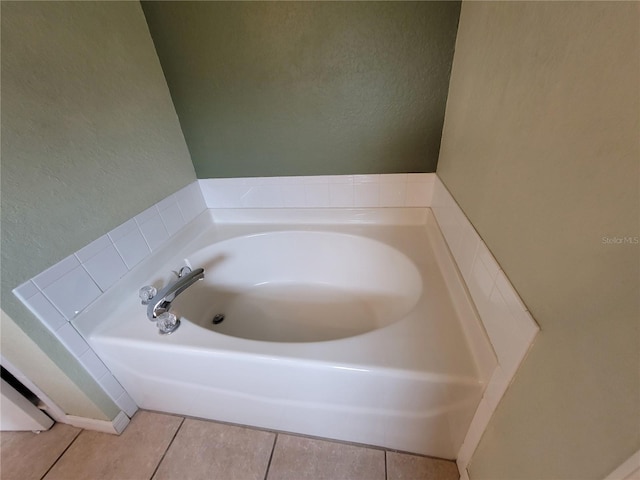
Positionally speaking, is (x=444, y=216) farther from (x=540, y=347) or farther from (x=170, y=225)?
(x=170, y=225)

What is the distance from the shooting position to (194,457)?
0.98m

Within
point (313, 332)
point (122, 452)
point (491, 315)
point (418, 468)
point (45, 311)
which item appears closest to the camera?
point (491, 315)

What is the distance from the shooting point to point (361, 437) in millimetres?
934

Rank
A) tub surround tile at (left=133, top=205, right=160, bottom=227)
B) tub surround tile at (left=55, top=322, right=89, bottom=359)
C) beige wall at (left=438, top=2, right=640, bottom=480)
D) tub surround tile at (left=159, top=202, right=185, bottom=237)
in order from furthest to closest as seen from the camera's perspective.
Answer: tub surround tile at (left=159, top=202, right=185, bottom=237) → tub surround tile at (left=133, top=205, right=160, bottom=227) → tub surround tile at (left=55, top=322, right=89, bottom=359) → beige wall at (left=438, top=2, right=640, bottom=480)

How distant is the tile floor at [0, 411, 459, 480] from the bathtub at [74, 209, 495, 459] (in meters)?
0.05

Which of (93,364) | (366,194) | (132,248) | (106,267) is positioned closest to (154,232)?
(132,248)

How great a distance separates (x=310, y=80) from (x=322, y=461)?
1.55m

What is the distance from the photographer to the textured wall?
73 centimetres

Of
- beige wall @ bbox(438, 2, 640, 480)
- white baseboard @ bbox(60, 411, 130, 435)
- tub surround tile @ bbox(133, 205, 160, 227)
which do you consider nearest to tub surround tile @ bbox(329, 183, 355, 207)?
beige wall @ bbox(438, 2, 640, 480)

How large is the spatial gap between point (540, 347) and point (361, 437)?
735 millimetres

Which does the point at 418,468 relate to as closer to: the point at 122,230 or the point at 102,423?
the point at 102,423

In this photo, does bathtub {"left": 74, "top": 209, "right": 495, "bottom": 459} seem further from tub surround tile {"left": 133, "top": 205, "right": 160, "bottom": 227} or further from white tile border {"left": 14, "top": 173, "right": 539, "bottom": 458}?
tub surround tile {"left": 133, "top": 205, "right": 160, "bottom": 227}

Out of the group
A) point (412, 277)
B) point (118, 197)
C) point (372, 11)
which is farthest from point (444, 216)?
point (118, 197)

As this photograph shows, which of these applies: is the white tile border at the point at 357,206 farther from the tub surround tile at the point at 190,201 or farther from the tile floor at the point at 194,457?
the tile floor at the point at 194,457
